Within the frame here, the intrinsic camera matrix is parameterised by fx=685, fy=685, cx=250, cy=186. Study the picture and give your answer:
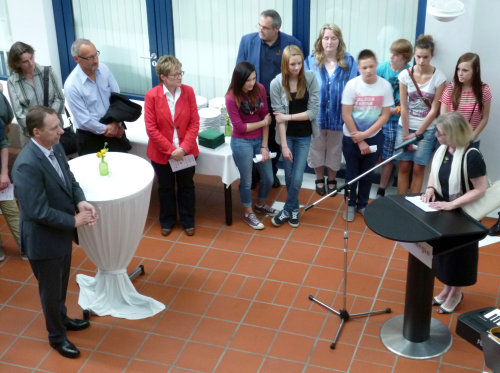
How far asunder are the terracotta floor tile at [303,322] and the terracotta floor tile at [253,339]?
138 mm

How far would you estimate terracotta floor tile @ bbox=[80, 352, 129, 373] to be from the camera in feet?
14.7

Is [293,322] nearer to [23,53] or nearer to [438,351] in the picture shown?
[438,351]

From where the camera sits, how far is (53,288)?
14.4ft

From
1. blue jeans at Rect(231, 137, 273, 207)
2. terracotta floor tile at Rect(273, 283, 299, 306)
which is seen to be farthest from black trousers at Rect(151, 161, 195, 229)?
terracotta floor tile at Rect(273, 283, 299, 306)

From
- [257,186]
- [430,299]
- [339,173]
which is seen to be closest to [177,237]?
[257,186]

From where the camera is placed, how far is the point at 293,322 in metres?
4.88

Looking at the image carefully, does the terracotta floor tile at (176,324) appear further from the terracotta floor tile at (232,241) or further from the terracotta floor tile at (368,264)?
the terracotta floor tile at (368,264)

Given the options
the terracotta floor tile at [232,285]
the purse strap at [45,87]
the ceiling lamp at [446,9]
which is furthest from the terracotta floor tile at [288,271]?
the purse strap at [45,87]

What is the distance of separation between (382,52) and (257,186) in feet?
5.78

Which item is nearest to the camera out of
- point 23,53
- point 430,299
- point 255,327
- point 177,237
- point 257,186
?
point 430,299

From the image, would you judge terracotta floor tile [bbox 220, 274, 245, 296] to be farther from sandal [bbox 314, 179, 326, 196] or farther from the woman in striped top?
the woman in striped top

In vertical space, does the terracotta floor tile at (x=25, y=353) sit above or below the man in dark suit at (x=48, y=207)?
below

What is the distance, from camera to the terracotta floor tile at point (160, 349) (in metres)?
4.57

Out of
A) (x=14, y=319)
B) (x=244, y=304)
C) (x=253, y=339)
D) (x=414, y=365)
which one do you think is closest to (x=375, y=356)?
(x=414, y=365)
